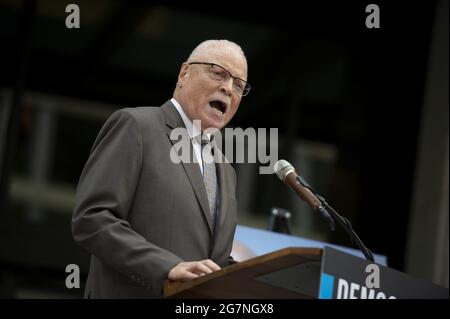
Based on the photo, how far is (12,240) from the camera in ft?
22.1

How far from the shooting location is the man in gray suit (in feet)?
8.93

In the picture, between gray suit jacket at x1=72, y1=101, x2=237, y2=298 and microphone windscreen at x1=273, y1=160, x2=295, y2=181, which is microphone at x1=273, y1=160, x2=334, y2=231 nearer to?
Result: microphone windscreen at x1=273, y1=160, x2=295, y2=181

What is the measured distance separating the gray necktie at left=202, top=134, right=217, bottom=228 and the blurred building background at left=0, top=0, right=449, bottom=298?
3712 mm

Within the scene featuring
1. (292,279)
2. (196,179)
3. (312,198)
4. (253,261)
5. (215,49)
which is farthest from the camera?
(215,49)

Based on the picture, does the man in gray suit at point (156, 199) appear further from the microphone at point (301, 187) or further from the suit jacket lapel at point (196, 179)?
the microphone at point (301, 187)

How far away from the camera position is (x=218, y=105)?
127 inches

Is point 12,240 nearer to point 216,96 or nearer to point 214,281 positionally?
point 216,96

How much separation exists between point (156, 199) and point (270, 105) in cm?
475

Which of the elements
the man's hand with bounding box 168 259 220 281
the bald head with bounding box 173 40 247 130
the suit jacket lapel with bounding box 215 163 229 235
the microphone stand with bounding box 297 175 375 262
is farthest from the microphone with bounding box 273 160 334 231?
the man's hand with bounding box 168 259 220 281

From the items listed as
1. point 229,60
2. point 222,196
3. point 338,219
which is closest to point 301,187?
point 338,219

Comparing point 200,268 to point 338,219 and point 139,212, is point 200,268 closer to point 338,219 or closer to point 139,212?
point 139,212

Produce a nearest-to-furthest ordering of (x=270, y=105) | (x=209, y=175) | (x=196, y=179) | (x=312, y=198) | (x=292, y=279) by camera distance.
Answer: (x=292, y=279) → (x=312, y=198) → (x=196, y=179) → (x=209, y=175) → (x=270, y=105)

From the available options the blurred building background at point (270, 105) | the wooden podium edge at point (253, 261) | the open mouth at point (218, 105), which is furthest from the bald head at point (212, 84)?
the blurred building background at point (270, 105)
